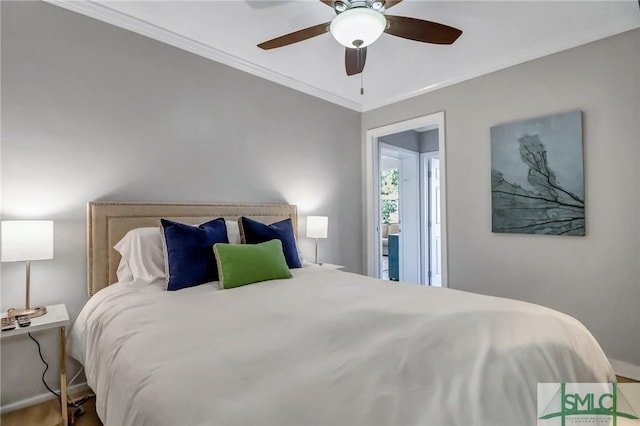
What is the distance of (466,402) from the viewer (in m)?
0.84

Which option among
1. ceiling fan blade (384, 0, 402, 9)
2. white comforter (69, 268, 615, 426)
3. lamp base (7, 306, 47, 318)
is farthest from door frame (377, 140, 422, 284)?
lamp base (7, 306, 47, 318)

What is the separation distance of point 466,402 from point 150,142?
8.34 ft

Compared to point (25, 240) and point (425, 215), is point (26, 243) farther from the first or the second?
point (425, 215)

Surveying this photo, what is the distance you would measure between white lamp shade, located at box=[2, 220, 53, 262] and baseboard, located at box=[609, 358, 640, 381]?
386cm

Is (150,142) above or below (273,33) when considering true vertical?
below

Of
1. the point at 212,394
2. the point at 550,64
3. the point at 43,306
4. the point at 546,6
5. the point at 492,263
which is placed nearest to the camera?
the point at 212,394

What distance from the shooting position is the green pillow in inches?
78.4

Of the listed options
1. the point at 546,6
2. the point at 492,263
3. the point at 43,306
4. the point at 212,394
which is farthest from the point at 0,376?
the point at 546,6

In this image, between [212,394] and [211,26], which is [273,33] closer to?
[211,26]

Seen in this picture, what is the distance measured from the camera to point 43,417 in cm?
184

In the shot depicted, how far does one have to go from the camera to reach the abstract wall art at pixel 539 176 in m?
2.56

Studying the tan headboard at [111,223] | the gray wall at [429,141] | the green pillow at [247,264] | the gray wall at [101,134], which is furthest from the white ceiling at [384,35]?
the gray wall at [429,141]

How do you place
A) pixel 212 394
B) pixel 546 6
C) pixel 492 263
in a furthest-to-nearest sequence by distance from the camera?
pixel 492 263
pixel 546 6
pixel 212 394

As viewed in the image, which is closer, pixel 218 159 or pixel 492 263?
pixel 218 159
